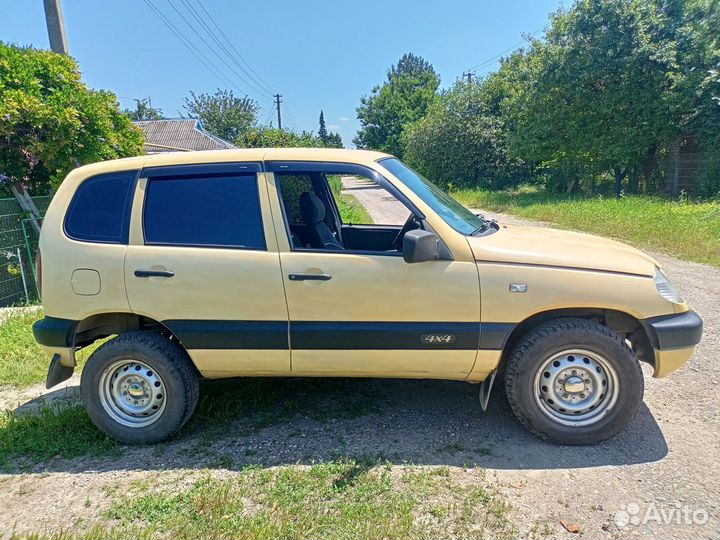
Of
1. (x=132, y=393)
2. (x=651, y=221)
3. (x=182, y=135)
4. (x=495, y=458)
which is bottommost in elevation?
(x=495, y=458)

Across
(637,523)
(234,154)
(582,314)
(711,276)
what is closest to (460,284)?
(582,314)

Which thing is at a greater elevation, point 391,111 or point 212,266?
point 391,111

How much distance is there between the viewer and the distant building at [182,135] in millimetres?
31219

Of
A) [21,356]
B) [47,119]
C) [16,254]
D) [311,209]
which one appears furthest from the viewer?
[16,254]

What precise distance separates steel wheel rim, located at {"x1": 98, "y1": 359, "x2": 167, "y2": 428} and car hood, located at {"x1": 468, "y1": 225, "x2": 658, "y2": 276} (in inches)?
98.4

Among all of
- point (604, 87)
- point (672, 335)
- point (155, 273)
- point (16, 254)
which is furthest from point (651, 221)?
point (16, 254)

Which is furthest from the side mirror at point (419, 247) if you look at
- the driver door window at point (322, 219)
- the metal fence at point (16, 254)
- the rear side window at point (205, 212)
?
the metal fence at point (16, 254)

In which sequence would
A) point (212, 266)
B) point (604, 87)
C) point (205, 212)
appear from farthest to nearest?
point (604, 87), point (205, 212), point (212, 266)

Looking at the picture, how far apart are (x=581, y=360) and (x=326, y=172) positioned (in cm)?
219

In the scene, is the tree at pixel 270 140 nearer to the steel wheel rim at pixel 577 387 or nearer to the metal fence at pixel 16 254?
the metal fence at pixel 16 254

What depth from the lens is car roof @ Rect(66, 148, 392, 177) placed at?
11.3 feet

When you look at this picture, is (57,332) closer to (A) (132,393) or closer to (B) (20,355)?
(A) (132,393)

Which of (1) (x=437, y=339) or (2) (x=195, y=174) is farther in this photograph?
(2) (x=195, y=174)

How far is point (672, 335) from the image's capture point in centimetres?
310
